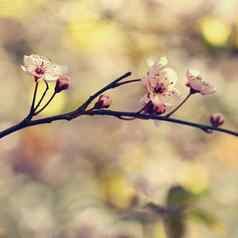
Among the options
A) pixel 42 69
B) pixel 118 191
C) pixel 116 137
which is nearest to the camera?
pixel 42 69

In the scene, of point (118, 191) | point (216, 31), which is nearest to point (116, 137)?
point (118, 191)

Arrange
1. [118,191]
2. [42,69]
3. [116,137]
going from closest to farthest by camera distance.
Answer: [42,69], [118,191], [116,137]

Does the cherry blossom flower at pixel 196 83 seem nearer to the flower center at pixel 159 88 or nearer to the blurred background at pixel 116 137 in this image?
the flower center at pixel 159 88

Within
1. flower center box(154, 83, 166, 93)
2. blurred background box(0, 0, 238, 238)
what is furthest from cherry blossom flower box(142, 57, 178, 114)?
blurred background box(0, 0, 238, 238)

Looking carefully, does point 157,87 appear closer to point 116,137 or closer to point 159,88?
point 159,88

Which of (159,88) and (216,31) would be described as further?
(216,31)

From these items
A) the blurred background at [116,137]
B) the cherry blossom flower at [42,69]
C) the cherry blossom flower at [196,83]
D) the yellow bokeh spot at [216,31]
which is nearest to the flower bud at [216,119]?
the cherry blossom flower at [196,83]

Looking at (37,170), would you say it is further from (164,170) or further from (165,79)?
(165,79)
